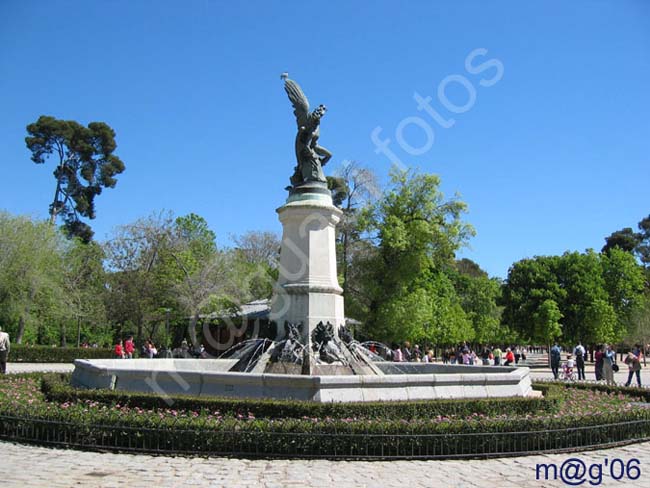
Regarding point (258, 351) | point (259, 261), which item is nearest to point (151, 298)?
point (259, 261)

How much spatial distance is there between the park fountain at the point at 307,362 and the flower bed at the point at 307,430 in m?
0.92

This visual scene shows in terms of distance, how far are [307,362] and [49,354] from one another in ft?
91.0

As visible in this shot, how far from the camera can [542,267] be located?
51031mm

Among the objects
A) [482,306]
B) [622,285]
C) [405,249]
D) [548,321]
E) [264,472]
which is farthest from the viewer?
[482,306]

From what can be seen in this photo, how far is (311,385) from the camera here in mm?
11391

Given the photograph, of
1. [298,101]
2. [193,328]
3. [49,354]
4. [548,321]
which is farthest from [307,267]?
[548,321]

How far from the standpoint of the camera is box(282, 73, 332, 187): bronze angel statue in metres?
18.0

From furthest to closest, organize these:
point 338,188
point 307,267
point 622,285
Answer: point 622,285 → point 338,188 → point 307,267

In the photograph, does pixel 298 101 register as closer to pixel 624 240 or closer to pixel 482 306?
pixel 482 306

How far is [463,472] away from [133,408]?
20.7 ft

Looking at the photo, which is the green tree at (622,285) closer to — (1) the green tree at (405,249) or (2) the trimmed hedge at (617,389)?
(1) the green tree at (405,249)

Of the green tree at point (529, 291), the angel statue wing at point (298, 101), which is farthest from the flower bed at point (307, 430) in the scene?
the green tree at point (529, 291)

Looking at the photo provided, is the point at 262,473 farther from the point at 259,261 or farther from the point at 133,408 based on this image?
the point at 259,261

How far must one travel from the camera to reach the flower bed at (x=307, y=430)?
30.8ft
